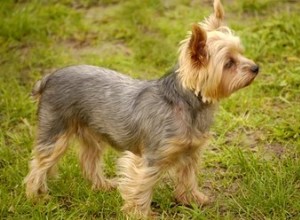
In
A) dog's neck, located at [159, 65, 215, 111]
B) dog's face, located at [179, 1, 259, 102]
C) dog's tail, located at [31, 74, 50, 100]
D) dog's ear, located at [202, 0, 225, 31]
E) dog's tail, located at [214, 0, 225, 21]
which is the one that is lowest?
dog's tail, located at [31, 74, 50, 100]

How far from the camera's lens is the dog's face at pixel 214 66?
12.3ft

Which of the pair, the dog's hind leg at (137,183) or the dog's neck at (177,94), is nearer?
the dog's neck at (177,94)

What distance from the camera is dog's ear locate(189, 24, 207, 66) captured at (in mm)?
3586

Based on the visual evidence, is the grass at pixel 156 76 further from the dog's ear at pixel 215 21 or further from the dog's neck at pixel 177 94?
the dog's ear at pixel 215 21

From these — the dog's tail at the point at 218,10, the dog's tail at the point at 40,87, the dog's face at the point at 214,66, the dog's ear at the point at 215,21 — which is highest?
the dog's tail at the point at 218,10

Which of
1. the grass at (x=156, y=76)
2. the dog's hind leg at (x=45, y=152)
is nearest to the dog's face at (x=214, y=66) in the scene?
the grass at (x=156, y=76)

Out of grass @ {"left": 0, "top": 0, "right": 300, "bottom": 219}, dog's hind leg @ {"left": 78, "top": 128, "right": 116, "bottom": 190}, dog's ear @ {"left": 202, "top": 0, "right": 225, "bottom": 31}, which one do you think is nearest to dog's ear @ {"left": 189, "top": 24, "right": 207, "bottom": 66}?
dog's ear @ {"left": 202, "top": 0, "right": 225, "bottom": 31}

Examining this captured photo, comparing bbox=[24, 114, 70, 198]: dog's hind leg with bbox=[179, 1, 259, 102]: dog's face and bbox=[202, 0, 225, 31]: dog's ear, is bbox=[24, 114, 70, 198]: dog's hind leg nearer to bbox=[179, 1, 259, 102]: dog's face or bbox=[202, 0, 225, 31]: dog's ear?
bbox=[179, 1, 259, 102]: dog's face

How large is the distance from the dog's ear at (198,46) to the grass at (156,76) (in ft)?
3.75

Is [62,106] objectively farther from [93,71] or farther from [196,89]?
[196,89]

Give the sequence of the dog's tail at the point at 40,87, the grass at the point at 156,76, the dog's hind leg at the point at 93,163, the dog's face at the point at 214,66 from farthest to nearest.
Answer: the dog's hind leg at the point at 93,163
the dog's tail at the point at 40,87
the grass at the point at 156,76
the dog's face at the point at 214,66

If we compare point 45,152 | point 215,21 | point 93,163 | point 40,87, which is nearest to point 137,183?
point 93,163

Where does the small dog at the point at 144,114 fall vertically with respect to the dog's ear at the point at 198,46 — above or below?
below

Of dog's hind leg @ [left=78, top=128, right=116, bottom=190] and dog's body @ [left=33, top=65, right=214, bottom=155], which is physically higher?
dog's body @ [left=33, top=65, right=214, bottom=155]
